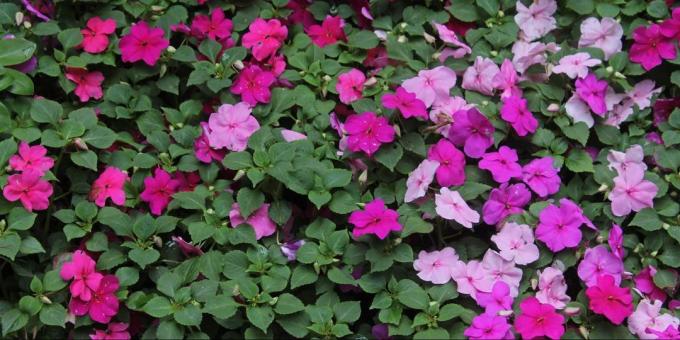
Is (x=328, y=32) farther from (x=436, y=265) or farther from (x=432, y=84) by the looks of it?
(x=436, y=265)

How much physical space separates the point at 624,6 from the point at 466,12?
24.2 inches

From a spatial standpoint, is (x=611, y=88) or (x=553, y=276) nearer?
(x=553, y=276)

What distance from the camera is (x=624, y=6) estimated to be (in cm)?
346

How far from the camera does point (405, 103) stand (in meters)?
2.96

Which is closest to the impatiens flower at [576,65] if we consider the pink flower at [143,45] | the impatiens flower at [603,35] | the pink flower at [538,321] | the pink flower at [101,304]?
the impatiens flower at [603,35]

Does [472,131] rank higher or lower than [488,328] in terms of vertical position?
higher

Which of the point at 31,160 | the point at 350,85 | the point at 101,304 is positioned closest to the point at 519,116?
the point at 350,85

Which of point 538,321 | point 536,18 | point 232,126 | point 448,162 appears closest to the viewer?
point 538,321

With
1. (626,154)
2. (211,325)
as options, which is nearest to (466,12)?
(626,154)

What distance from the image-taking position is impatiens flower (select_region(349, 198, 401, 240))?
2.68m

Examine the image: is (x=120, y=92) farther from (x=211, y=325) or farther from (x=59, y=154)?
(x=211, y=325)

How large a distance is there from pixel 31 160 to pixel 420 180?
1.27 m

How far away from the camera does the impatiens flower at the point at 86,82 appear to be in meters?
3.24

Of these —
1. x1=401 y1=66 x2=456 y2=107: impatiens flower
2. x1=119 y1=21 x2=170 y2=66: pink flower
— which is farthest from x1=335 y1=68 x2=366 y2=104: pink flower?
x1=119 y1=21 x2=170 y2=66: pink flower
